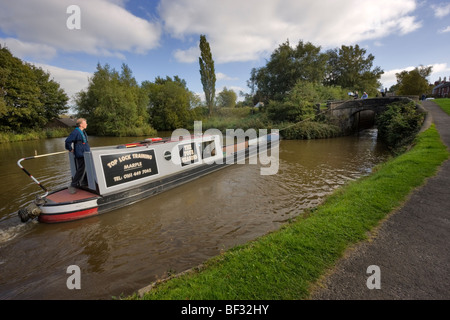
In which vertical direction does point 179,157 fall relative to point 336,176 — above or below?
above

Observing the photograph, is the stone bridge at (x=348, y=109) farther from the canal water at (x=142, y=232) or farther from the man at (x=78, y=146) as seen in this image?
the man at (x=78, y=146)

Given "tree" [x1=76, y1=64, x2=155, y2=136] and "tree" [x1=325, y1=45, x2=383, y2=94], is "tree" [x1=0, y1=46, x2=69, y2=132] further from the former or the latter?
"tree" [x1=325, y1=45, x2=383, y2=94]

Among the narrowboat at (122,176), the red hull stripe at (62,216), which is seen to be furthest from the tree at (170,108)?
the red hull stripe at (62,216)

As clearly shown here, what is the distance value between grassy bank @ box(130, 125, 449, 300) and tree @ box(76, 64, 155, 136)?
29.3 m

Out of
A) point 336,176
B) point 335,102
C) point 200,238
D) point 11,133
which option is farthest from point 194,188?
point 11,133

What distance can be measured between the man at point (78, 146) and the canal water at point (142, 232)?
4.19 feet

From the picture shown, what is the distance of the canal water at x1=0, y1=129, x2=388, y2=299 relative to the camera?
3.60 m

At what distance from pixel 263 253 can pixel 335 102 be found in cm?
2161

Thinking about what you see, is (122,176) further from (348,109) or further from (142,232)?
(348,109)

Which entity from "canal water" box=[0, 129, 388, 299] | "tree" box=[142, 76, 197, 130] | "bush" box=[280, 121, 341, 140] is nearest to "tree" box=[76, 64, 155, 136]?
"tree" box=[142, 76, 197, 130]

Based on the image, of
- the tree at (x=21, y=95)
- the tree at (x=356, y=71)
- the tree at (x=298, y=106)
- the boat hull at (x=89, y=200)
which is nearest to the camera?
the boat hull at (x=89, y=200)

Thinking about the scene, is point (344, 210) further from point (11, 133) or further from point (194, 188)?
point (11, 133)

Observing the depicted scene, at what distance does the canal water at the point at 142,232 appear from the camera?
3.60 m

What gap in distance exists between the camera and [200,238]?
15.4 ft
